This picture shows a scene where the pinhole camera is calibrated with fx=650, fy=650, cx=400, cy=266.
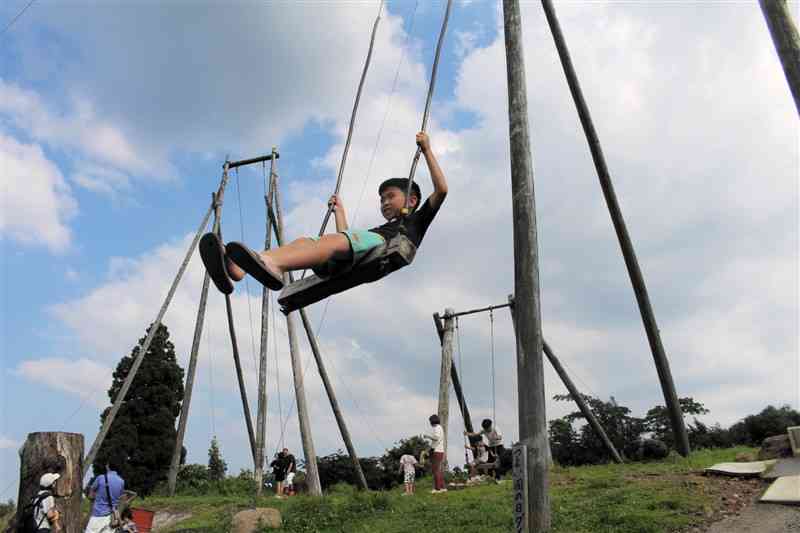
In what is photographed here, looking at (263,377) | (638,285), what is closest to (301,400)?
(263,377)

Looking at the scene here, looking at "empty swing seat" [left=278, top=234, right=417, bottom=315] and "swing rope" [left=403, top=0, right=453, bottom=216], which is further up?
"swing rope" [left=403, top=0, right=453, bottom=216]

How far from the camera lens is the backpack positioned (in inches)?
176

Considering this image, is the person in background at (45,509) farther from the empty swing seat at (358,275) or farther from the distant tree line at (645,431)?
the distant tree line at (645,431)

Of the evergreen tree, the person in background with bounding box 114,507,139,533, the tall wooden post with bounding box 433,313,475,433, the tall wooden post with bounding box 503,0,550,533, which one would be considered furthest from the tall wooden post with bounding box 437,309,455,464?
the evergreen tree

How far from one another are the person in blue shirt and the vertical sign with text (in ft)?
16.2

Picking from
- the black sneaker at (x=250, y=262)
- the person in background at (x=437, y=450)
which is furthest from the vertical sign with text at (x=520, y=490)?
the person in background at (x=437, y=450)

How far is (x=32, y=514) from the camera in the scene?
4535mm

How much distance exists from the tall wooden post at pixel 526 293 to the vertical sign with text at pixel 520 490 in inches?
1.2

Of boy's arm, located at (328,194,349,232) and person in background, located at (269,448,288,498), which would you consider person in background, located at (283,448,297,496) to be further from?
boy's arm, located at (328,194,349,232)

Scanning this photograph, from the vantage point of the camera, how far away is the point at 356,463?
1482 cm

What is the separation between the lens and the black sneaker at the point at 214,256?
359 centimetres

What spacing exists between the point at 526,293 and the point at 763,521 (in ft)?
11.6

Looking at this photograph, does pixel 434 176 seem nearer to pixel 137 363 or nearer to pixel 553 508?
pixel 553 508

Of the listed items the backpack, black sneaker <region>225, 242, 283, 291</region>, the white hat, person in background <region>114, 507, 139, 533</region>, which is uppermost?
black sneaker <region>225, 242, 283, 291</region>
